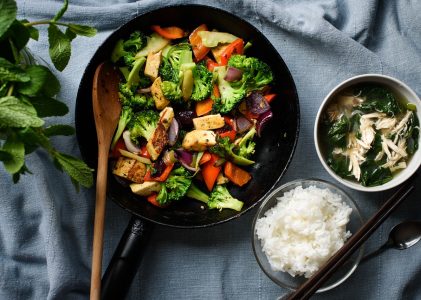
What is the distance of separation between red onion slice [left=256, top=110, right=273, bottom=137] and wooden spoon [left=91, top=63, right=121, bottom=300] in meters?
0.57

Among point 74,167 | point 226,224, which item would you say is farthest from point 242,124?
point 74,167

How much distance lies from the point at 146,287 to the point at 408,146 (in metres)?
1.25

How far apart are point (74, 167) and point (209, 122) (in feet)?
2.03

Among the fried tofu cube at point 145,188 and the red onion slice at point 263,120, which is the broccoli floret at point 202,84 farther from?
the fried tofu cube at point 145,188

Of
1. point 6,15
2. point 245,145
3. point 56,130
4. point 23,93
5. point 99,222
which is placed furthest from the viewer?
point 245,145

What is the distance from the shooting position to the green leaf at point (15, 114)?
158 centimetres

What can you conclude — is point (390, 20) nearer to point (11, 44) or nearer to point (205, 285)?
point (205, 285)

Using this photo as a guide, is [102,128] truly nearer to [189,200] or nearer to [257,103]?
[189,200]

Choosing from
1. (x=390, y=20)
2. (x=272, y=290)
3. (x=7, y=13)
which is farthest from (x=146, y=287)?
(x=390, y=20)

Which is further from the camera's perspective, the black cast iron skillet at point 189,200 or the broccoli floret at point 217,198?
the broccoli floret at point 217,198

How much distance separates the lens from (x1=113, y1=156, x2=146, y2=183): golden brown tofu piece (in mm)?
2215

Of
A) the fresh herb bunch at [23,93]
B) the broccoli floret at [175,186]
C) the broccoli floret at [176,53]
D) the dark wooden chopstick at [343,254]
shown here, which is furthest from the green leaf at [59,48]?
the dark wooden chopstick at [343,254]

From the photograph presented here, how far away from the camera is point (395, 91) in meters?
2.25

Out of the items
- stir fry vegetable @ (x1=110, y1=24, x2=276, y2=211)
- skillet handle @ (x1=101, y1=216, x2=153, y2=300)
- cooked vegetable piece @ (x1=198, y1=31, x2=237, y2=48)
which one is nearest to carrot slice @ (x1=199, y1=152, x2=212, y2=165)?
stir fry vegetable @ (x1=110, y1=24, x2=276, y2=211)
